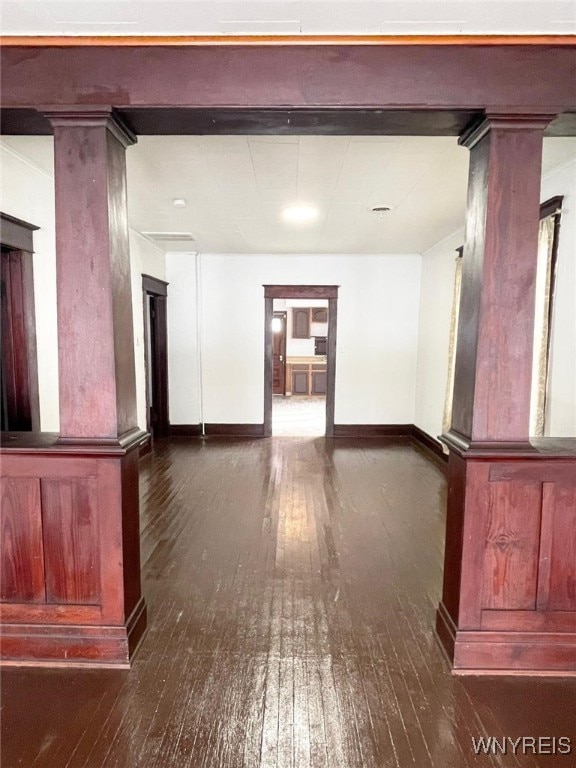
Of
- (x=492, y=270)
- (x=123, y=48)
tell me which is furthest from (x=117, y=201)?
(x=492, y=270)

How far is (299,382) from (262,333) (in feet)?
15.6

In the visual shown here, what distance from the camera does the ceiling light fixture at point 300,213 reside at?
3.96 meters

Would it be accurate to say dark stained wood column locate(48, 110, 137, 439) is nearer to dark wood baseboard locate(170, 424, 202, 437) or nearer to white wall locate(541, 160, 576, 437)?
white wall locate(541, 160, 576, 437)

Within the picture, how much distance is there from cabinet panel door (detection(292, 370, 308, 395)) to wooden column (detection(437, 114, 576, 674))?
29.8 feet

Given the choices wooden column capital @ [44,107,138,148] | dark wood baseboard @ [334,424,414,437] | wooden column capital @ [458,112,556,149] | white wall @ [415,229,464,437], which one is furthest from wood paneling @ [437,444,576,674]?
dark wood baseboard @ [334,424,414,437]

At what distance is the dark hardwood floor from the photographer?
62.4 inches

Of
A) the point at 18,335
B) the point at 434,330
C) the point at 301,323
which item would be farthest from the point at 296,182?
the point at 301,323

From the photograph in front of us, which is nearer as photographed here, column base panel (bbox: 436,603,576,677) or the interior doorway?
column base panel (bbox: 436,603,576,677)

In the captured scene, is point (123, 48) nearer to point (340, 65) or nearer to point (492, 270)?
point (340, 65)

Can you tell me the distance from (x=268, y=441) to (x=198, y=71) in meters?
4.95

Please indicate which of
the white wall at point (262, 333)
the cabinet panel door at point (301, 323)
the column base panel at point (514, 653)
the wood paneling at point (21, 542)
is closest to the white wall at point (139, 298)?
Answer: the white wall at point (262, 333)

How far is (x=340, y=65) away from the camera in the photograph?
1.83 metres

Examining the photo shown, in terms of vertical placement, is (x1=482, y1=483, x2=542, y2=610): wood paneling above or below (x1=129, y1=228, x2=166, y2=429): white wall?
below

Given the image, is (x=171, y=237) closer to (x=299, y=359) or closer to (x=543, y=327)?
(x=543, y=327)
